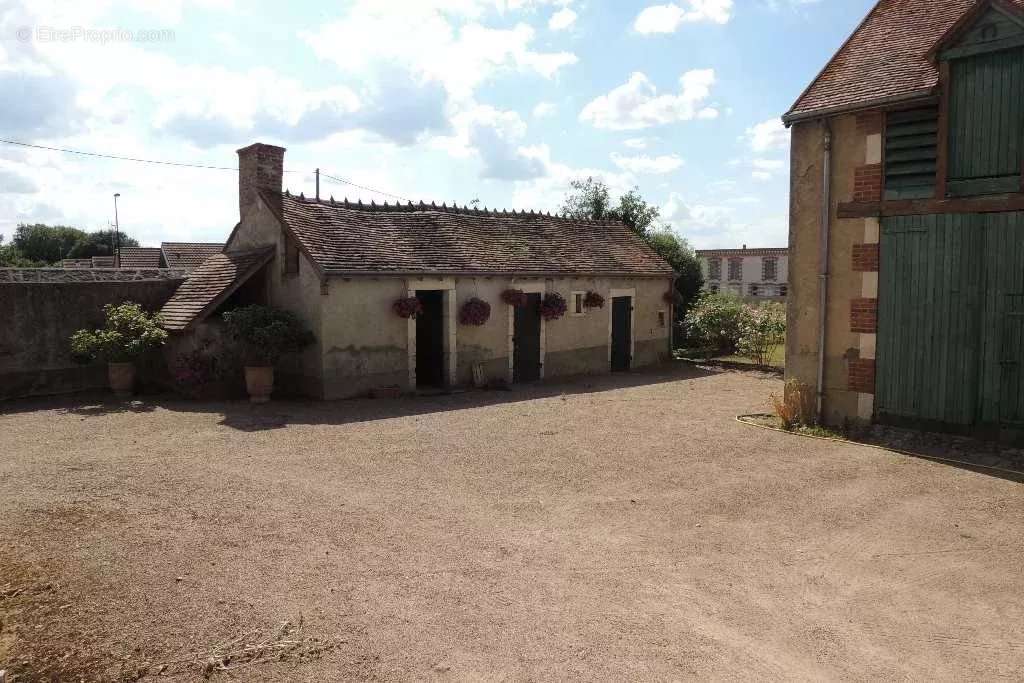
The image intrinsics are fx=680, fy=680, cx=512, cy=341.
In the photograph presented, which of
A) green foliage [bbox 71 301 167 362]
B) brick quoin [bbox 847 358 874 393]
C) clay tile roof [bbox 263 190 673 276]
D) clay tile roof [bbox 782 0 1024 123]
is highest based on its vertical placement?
clay tile roof [bbox 782 0 1024 123]

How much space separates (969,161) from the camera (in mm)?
8977

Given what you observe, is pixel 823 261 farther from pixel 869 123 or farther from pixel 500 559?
pixel 500 559

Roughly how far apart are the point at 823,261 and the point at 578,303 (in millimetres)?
8118

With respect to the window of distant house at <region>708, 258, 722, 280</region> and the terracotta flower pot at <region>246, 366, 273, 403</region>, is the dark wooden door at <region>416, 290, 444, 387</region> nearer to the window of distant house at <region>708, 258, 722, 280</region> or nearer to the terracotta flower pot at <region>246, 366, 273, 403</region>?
the terracotta flower pot at <region>246, 366, 273, 403</region>

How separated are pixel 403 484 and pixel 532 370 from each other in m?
9.31

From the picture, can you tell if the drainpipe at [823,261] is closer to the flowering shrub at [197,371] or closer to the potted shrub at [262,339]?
the potted shrub at [262,339]

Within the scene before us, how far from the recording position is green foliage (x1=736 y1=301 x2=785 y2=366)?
1919 centimetres

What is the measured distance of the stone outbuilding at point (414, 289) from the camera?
13594 millimetres

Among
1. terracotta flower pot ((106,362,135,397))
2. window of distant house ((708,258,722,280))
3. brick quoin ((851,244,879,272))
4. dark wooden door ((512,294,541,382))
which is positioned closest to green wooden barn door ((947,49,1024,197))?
brick quoin ((851,244,879,272))

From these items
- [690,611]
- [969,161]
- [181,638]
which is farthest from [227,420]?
[969,161]

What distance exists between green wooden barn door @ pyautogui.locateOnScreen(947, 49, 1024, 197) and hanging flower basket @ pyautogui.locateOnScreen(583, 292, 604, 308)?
31.5 ft

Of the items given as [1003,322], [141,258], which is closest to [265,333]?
[1003,322]

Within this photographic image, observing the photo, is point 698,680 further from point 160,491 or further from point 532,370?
point 532,370

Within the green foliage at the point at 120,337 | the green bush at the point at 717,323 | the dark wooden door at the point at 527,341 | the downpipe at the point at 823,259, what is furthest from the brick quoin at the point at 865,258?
the green foliage at the point at 120,337
